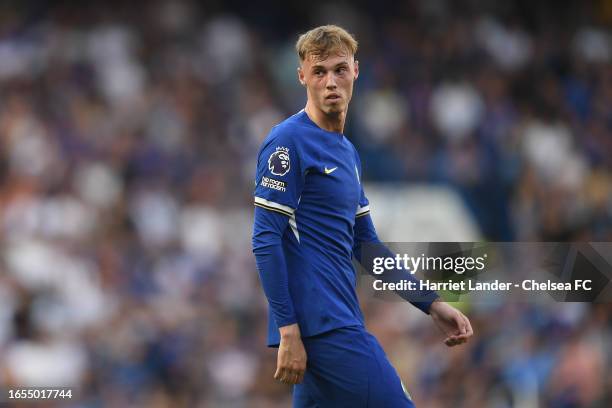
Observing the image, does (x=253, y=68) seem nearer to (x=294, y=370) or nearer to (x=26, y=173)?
(x=26, y=173)

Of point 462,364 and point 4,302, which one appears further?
point 4,302

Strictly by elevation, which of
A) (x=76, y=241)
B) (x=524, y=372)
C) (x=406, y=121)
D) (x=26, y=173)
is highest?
(x=406, y=121)

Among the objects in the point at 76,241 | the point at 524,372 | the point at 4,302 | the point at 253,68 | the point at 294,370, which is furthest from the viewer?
the point at 253,68

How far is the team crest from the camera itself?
175 inches

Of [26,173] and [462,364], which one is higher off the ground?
[26,173]

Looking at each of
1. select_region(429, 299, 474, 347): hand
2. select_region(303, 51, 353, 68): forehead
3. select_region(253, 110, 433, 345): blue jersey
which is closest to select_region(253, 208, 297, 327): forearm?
select_region(253, 110, 433, 345): blue jersey

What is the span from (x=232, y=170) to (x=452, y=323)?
313 inches

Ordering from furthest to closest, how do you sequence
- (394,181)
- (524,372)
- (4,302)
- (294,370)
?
1. (394,181)
2. (4,302)
3. (524,372)
4. (294,370)

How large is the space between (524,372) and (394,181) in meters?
3.98

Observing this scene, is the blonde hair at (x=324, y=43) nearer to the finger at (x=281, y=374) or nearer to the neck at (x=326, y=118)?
the neck at (x=326, y=118)

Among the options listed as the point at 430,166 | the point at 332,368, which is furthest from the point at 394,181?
the point at 332,368

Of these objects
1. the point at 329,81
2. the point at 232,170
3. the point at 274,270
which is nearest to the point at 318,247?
the point at 274,270

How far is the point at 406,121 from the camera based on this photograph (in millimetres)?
13328

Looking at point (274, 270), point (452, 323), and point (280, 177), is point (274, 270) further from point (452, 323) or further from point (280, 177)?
point (452, 323)
